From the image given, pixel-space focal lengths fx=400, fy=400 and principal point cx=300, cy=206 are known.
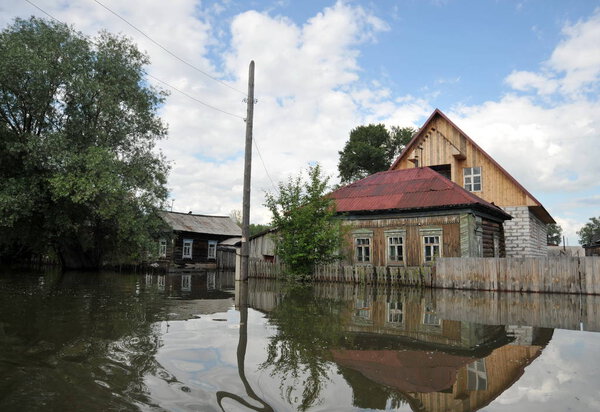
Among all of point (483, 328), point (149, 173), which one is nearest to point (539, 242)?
point (483, 328)

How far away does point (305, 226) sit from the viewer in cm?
1848

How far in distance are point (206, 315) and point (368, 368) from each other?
4724mm

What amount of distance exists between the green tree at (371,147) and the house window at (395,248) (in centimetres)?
2896

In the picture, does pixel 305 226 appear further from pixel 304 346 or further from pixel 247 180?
pixel 304 346

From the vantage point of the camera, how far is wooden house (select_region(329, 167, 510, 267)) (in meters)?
19.1

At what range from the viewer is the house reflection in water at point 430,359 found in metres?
3.96

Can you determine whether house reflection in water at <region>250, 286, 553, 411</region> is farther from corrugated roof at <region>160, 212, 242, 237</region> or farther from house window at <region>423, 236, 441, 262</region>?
corrugated roof at <region>160, 212, 242, 237</region>

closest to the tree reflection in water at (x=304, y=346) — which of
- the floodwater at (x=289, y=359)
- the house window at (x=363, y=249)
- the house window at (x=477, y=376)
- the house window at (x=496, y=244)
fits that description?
the floodwater at (x=289, y=359)

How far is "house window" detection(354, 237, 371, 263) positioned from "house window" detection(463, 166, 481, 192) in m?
9.48

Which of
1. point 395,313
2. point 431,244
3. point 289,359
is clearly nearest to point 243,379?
point 289,359

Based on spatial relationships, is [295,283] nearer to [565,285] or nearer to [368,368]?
[565,285]

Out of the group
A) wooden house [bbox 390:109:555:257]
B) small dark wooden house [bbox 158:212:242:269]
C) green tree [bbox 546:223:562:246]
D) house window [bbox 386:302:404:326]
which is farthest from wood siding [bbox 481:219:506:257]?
green tree [bbox 546:223:562:246]

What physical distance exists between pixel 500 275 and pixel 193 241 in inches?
1213

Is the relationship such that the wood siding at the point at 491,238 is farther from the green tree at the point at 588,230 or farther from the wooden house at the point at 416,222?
the green tree at the point at 588,230
